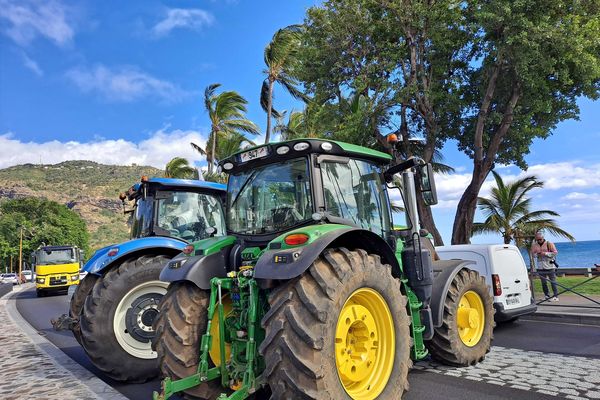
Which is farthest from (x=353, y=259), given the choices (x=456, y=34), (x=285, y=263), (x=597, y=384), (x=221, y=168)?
(x=456, y=34)

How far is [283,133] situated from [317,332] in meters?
22.3

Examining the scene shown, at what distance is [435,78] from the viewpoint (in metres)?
14.1

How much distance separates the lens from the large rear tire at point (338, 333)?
3.19 m

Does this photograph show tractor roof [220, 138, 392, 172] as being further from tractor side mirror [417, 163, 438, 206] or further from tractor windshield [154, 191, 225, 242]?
tractor windshield [154, 191, 225, 242]

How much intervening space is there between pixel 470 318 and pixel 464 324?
12 cm

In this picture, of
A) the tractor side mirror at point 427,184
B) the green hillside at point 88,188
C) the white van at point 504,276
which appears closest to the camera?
the tractor side mirror at point 427,184

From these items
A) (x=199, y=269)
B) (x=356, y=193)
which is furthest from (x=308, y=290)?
(x=356, y=193)

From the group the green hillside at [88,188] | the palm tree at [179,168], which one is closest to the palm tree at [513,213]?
the palm tree at [179,168]

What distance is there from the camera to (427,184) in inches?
194

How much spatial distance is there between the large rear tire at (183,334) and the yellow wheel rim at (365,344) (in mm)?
1217

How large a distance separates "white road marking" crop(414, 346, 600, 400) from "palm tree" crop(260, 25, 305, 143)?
16.0 meters

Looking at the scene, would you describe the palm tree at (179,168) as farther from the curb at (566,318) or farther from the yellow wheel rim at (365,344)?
the yellow wheel rim at (365,344)

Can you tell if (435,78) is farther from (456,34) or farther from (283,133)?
(283,133)

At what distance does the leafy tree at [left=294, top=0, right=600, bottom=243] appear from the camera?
11547 mm
